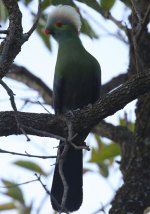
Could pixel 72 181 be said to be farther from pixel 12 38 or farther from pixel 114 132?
pixel 12 38

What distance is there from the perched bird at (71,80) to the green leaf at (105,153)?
0.41 m

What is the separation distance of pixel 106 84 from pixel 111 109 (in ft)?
6.45

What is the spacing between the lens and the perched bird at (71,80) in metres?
3.50

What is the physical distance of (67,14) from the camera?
3.61m

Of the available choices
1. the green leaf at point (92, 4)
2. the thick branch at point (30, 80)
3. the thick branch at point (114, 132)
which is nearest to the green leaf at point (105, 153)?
the thick branch at point (114, 132)

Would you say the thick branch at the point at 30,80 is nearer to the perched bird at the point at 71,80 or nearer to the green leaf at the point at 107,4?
the perched bird at the point at 71,80

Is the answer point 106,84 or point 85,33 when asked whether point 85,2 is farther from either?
point 106,84

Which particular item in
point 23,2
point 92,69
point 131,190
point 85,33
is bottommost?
point 131,190

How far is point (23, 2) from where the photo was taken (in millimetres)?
3734

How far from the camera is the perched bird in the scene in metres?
3.50

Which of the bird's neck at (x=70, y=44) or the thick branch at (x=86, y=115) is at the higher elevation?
the bird's neck at (x=70, y=44)

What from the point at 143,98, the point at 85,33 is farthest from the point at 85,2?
the point at 143,98

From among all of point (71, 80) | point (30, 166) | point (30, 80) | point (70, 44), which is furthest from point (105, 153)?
point (30, 80)

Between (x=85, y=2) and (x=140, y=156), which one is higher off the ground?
(x=85, y=2)
